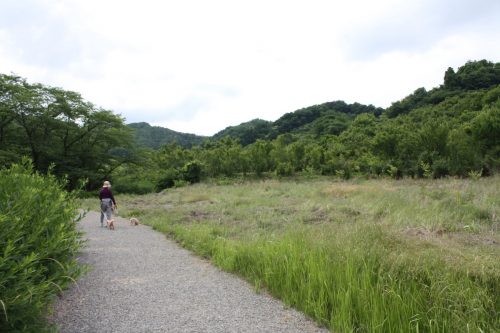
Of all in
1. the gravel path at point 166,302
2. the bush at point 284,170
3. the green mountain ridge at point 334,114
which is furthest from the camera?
the green mountain ridge at point 334,114

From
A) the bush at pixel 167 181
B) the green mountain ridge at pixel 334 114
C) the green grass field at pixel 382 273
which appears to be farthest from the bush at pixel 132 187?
the green grass field at pixel 382 273

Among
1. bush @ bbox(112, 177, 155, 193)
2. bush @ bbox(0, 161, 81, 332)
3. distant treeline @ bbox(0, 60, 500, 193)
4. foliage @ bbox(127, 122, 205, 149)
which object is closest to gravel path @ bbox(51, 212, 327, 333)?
bush @ bbox(0, 161, 81, 332)

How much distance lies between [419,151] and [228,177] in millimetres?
23376

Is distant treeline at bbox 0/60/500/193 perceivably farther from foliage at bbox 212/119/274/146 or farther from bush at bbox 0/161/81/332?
foliage at bbox 212/119/274/146

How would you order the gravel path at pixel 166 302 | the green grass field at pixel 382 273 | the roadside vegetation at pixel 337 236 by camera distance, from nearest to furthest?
the roadside vegetation at pixel 337 236
the green grass field at pixel 382 273
the gravel path at pixel 166 302

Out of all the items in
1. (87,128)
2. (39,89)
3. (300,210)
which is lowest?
(300,210)

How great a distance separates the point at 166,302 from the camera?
201 inches

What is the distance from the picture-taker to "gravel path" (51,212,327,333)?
14.3ft

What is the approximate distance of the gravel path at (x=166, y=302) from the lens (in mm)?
4355

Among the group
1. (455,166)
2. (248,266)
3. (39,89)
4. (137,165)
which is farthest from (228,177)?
(248,266)

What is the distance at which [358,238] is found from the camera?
5949mm

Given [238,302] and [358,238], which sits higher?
[358,238]

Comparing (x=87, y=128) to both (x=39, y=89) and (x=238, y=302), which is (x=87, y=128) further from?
(x=238, y=302)

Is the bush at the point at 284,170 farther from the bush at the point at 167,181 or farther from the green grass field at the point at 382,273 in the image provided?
the green grass field at the point at 382,273
